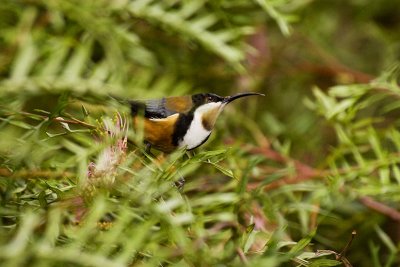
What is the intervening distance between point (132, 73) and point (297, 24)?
482 millimetres

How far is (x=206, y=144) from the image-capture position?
1.05 m

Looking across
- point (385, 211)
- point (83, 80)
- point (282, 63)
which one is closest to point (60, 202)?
point (83, 80)

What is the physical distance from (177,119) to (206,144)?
0.67ft

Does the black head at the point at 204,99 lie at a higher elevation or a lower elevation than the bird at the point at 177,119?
higher

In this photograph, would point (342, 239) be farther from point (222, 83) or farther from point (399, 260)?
point (222, 83)

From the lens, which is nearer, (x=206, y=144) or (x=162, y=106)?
(x=162, y=106)

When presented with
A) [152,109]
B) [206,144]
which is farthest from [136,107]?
[206,144]

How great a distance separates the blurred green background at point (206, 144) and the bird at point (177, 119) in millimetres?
35

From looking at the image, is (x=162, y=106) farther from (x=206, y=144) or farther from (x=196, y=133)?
(x=206, y=144)

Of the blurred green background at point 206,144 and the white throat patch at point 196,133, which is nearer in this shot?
the blurred green background at point 206,144

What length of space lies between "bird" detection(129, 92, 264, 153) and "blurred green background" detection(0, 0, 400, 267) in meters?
0.03

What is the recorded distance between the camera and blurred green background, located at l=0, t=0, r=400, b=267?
639mm

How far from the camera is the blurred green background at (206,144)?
0.64 meters

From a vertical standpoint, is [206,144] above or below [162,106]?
below
